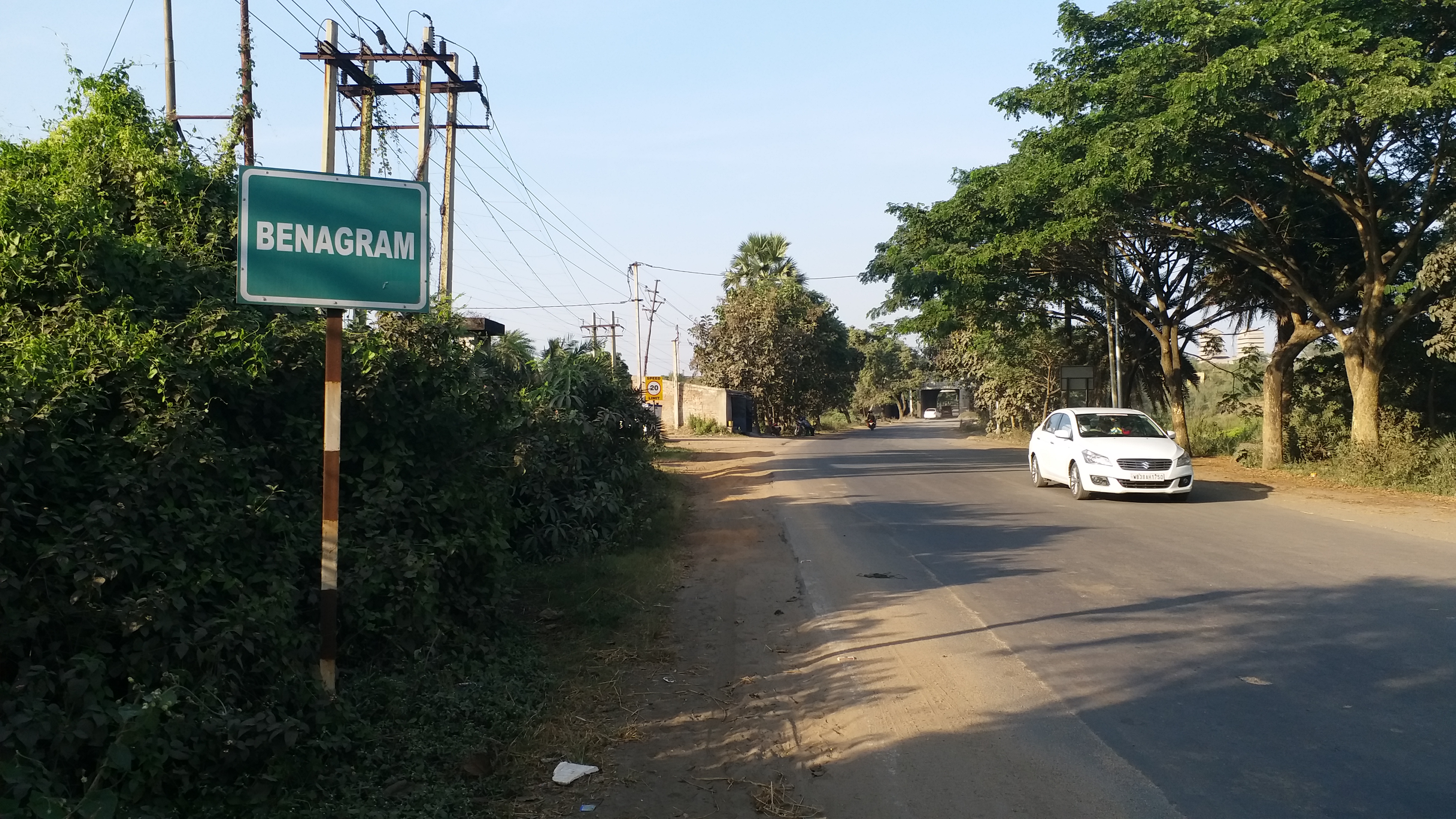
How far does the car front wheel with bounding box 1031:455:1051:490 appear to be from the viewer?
18938 millimetres

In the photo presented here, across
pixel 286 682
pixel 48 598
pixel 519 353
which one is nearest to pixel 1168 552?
pixel 519 353

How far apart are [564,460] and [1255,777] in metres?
7.40

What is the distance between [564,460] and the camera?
10602 mm

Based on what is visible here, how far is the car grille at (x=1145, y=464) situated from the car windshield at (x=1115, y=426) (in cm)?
94

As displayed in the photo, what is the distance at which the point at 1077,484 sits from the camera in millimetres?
16656

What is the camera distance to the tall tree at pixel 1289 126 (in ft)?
50.3

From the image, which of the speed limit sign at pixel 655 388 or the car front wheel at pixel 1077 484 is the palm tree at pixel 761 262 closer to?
the speed limit sign at pixel 655 388

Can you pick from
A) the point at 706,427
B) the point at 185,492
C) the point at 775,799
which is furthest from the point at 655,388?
the point at 775,799

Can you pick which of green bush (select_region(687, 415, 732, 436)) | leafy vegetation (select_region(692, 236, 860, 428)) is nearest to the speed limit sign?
green bush (select_region(687, 415, 732, 436))

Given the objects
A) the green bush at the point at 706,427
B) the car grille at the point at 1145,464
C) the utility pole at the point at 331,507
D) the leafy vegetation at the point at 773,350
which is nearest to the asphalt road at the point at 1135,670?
the utility pole at the point at 331,507

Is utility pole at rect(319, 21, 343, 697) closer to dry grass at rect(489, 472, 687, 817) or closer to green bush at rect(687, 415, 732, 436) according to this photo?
dry grass at rect(489, 472, 687, 817)

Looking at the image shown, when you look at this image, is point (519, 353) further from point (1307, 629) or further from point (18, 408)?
point (1307, 629)

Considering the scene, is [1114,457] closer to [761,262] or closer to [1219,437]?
[1219,437]

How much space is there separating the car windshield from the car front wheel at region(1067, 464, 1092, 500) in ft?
1.99
